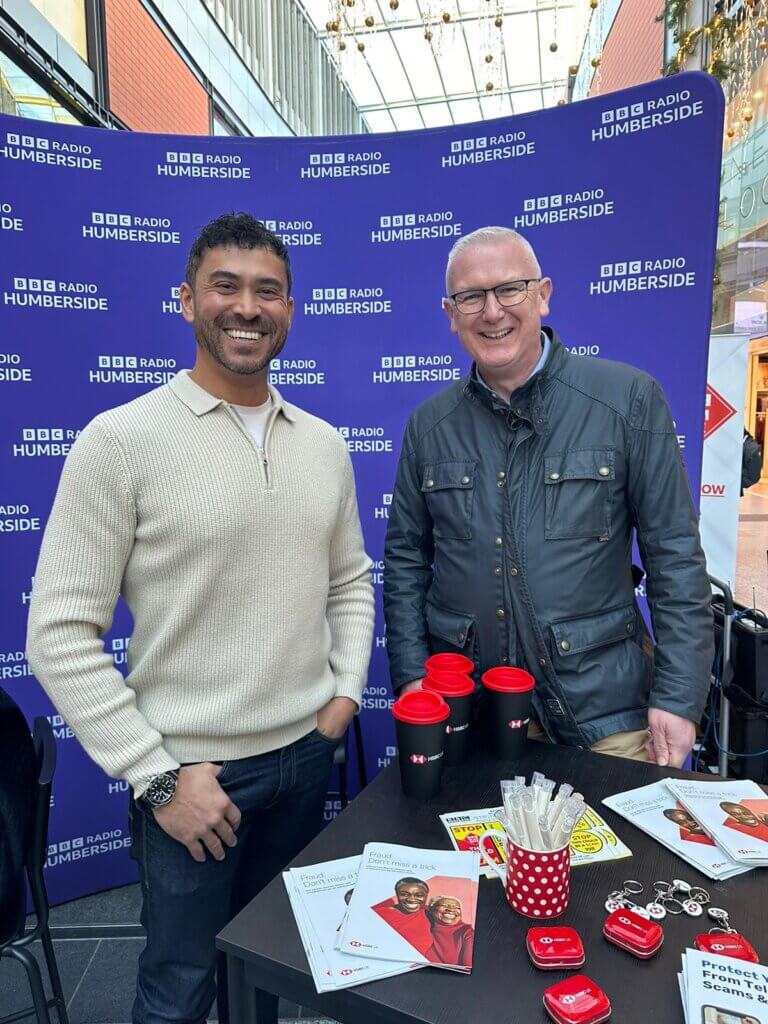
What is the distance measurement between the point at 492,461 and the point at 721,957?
99 centimetres

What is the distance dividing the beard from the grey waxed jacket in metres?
0.52

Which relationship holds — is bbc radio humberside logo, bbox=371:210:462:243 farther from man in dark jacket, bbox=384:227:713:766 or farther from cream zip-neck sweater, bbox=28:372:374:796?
cream zip-neck sweater, bbox=28:372:374:796

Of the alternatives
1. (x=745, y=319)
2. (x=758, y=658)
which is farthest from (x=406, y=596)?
(x=745, y=319)

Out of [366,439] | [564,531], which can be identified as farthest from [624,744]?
[366,439]

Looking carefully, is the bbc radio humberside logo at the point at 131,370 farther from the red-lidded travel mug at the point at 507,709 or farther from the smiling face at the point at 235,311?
the red-lidded travel mug at the point at 507,709

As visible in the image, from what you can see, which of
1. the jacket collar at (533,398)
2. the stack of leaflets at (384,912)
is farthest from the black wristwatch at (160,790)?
the jacket collar at (533,398)

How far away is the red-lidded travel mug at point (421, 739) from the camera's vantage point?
1.09 meters

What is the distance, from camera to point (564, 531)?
4.65 feet

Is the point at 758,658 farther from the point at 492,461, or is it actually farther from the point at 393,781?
the point at 393,781

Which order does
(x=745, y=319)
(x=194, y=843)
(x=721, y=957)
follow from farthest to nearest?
(x=745, y=319), (x=194, y=843), (x=721, y=957)

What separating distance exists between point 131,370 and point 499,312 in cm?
148

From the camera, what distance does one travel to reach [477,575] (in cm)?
148

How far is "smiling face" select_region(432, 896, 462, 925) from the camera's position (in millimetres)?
849

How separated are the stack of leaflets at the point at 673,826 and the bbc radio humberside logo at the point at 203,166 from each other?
237 cm
